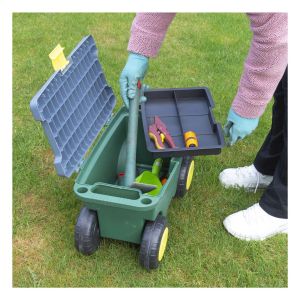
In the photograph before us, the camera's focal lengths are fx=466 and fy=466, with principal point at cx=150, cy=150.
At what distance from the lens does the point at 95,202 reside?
4.38 feet

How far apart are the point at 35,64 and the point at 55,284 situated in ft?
4.70

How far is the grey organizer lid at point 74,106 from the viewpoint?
1376mm

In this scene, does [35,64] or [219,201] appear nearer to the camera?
[219,201]

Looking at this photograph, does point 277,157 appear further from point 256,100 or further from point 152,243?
point 152,243

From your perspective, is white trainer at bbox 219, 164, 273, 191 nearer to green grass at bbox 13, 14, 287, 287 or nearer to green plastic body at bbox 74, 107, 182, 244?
green grass at bbox 13, 14, 287, 287

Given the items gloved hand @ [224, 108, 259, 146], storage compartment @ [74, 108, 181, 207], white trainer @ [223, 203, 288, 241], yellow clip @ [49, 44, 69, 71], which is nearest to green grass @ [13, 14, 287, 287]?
white trainer @ [223, 203, 288, 241]

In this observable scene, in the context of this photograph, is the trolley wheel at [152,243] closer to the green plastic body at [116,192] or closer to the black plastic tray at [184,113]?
the green plastic body at [116,192]

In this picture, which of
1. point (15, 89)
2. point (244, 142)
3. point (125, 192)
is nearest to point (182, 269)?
point (125, 192)

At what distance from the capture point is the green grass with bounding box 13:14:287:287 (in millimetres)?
1447

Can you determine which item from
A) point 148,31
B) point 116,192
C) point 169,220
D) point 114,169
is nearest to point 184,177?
point 169,220

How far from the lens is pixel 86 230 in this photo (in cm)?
141

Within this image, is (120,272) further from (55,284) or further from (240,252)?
(240,252)

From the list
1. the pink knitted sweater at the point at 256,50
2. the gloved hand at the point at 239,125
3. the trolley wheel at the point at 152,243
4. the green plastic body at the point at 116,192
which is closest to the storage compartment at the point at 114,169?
the green plastic body at the point at 116,192

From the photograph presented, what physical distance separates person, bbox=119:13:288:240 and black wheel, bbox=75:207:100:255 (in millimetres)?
399
